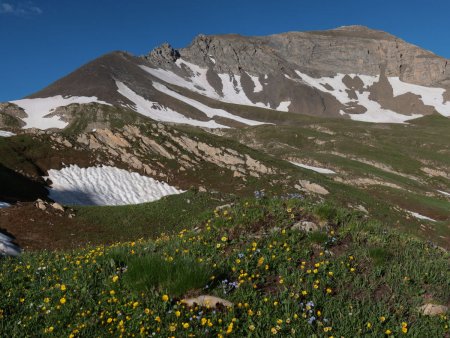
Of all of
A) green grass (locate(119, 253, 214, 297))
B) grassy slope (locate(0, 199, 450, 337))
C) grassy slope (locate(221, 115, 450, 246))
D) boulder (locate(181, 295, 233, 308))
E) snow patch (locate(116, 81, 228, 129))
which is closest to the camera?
grassy slope (locate(0, 199, 450, 337))

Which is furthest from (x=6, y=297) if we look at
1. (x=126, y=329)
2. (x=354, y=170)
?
(x=354, y=170)

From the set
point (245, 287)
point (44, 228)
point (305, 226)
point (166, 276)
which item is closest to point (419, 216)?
point (44, 228)

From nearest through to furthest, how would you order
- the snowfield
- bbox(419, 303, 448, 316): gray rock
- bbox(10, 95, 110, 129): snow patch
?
1. bbox(419, 303, 448, 316): gray rock
2. the snowfield
3. bbox(10, 95, 110, 129): snow patch

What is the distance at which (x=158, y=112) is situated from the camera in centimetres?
17438

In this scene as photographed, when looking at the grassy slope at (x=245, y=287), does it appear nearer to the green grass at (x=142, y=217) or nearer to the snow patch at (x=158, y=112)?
the green grass at (x=142, y=217)

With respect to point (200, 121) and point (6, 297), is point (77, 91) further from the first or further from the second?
point (6, 297)

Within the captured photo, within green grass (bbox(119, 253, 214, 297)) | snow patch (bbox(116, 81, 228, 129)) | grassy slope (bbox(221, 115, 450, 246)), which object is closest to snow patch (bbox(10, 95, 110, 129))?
snow patch (bbox(116, 81, 228, 129))

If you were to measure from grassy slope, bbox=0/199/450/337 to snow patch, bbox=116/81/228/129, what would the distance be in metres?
158

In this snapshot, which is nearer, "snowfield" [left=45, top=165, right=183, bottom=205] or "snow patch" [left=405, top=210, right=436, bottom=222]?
"snowfield" [left=45, top=165, right=183, bottom=205]

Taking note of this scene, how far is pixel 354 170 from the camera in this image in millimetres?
82000

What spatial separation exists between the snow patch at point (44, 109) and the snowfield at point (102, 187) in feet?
309

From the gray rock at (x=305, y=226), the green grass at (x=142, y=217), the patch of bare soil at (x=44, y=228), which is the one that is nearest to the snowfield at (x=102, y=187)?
the green grass at (x=142, y=217)

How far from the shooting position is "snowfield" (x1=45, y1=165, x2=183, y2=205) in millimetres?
41562

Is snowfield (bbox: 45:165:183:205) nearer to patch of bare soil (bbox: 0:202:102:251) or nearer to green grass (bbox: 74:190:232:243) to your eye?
green grass (bbox: 74:190:232:243)
